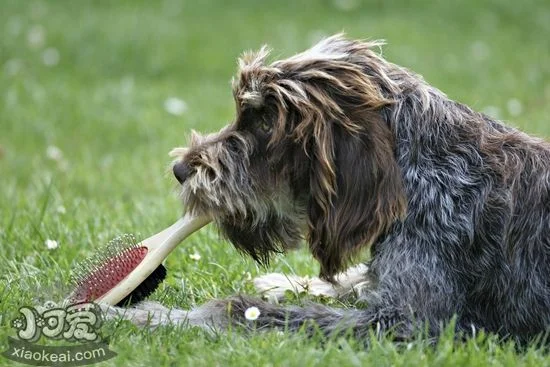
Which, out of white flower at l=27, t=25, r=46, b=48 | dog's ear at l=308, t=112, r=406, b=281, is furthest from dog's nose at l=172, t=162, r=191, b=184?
white flower at l=27, t=25, r=46, b=48

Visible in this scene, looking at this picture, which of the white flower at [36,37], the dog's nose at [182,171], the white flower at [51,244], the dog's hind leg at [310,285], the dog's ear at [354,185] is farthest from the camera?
the white flower at [36,37]

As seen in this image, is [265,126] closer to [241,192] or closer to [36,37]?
[241,192]

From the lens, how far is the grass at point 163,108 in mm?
4363

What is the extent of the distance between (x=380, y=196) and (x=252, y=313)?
791 mm

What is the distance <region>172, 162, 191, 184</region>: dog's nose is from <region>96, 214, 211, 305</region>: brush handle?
0.63 feet

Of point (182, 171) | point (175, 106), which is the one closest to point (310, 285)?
point (182, 171)

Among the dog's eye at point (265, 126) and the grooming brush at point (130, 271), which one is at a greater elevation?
the dog's eye at point (265, 126)

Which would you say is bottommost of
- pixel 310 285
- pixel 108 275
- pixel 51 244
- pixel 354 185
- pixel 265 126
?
pixel 310 285

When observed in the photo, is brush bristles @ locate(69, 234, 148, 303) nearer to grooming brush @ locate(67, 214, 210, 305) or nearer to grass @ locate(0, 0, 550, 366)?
grooming brush @ locate(67, 214, 210, 305)

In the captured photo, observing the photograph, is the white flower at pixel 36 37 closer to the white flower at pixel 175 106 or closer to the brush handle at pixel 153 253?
the white flower at pixel 175 106

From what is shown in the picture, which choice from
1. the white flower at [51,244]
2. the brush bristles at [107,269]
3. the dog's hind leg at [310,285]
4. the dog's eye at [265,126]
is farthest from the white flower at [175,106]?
the dog's eye at [265,126]

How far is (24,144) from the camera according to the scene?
10289mm

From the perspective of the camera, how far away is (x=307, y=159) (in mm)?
4656

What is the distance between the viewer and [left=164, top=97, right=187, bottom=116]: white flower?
1102 cm
